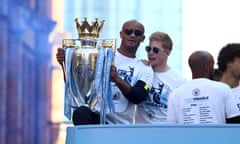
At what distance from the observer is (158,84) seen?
285cm

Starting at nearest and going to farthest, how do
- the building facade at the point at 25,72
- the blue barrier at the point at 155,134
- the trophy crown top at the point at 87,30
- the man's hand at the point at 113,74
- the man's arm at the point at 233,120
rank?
the blue barrier at the point at 155,134, the man's arm at the point at 233,120, the man's hand at the point at 113,74, the trophy crown top at the point at 87,30, the building facade at the point at 25,72

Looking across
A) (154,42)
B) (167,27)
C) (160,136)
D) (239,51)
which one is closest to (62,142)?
(167,27)

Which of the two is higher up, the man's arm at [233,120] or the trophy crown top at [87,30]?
the trophy crown top at [87,30]

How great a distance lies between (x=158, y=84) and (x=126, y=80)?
0.54 feet

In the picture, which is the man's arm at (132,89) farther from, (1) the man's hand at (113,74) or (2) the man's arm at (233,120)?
(2) the man's arm at (233,120)

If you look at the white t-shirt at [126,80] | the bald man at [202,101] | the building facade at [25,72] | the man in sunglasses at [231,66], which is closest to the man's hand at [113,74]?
the white t-shirt at [126,80]

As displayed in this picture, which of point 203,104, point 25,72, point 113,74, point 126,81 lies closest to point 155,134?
point 203,104

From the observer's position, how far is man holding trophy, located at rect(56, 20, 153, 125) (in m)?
2.66

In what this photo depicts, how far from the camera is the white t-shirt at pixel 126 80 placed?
2.76 m

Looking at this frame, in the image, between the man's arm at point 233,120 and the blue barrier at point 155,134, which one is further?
the man's arm at point 233,120

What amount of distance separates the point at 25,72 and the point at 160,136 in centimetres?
222

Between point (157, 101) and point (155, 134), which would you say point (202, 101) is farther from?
point (155, 134)

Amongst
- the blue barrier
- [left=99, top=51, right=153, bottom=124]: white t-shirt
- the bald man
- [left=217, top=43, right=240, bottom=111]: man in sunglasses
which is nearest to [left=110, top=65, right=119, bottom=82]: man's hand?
[left=99, top=51, right=153, bottom=124]: white t-shirt

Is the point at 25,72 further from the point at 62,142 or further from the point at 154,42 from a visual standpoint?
the point at 154,42
